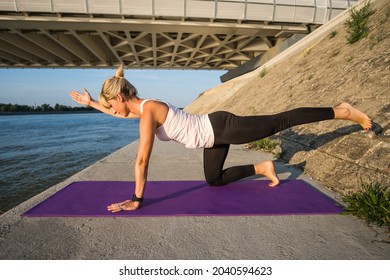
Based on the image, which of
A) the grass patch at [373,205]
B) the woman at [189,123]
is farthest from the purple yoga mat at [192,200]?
the woman at [189,123]

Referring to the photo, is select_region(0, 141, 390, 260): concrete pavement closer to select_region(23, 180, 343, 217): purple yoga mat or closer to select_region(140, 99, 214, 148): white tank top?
select_region(23, 180, 343, 217): purple yoga mat

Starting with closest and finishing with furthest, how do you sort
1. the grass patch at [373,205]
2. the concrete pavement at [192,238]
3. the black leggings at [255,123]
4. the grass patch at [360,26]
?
1. the concrete pavement at [192,238]
2. the grass patch at [373,205]
3. the black leggings at [255,123]
4. the grass patch at [360,26]

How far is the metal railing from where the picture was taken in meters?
17.8

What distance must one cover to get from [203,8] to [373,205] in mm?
20584

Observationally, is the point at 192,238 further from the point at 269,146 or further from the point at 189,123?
the point at 269,146

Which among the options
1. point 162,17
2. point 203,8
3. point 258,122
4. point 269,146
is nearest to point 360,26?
point 269,146

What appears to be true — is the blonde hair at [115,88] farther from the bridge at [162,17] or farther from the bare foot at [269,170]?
the bridge at [162,17]

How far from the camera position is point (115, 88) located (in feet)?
7.79

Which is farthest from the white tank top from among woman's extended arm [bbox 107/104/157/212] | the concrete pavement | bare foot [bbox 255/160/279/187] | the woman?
bare foot [bbox 255/160/279/187]

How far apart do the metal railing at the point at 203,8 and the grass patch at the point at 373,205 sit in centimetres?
2025

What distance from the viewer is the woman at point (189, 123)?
239cm

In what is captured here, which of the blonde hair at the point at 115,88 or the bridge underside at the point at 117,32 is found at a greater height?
the bridge underside at the point at 117,32
